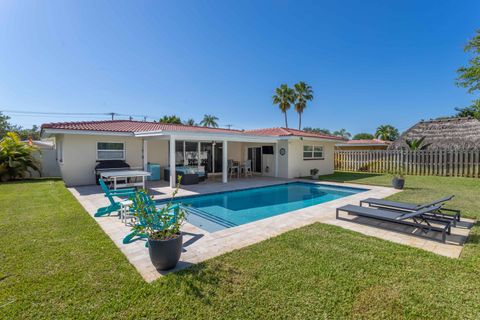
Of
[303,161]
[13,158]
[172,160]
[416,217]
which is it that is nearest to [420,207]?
[416,217]

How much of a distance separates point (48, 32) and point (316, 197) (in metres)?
16.9

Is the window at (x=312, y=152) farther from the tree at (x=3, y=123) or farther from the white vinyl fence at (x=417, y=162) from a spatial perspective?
the tree at (x=3, y=123)

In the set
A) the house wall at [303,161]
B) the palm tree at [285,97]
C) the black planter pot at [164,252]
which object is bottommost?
the black planter pot at [164,252]

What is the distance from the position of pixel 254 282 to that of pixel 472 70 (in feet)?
56.3

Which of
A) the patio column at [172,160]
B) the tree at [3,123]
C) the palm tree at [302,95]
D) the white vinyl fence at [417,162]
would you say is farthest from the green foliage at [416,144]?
the tree at [3,123]

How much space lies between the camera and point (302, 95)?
106 feet

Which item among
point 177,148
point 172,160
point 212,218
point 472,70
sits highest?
point 472,70

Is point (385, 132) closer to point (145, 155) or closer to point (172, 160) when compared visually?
point (145, 155)

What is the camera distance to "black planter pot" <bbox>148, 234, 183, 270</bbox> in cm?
367

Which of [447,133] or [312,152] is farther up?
[447,133]

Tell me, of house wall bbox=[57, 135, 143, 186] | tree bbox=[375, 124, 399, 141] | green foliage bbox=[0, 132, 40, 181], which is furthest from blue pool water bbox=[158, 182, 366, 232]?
tree bbox=[375, 124, 399, 141]

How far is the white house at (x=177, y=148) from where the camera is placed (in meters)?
12.7

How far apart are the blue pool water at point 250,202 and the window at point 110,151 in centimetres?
659

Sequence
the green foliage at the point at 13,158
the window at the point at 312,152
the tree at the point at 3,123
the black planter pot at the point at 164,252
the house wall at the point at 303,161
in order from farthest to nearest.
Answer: the tree at the point at 3,123, the window at the point at 312,152, the house wall at the point at 303,161, the green foliage at the point at 13,158, the black planter pot at the point at 164,252
